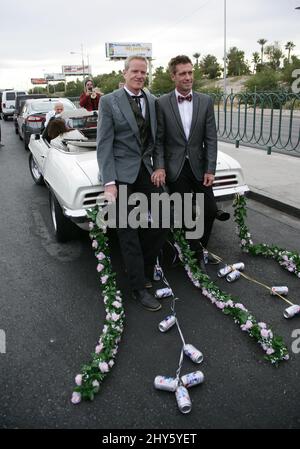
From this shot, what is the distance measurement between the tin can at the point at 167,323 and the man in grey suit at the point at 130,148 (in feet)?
0.95

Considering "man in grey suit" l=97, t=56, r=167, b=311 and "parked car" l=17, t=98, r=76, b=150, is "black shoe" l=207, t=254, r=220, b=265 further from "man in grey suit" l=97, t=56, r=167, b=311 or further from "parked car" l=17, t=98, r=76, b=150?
"parked car" l=17, t=98, r=76, b=150

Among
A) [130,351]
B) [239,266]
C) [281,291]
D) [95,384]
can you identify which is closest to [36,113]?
[239,266]

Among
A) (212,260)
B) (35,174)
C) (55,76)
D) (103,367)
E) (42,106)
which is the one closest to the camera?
(103,367)

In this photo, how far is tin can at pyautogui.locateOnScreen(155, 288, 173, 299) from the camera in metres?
3.67

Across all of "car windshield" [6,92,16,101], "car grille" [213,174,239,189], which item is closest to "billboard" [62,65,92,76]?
"car windshield" [6,92,16,101]

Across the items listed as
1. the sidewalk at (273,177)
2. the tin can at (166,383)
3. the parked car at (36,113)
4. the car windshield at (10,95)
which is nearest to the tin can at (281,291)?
the tin can at (166,383)

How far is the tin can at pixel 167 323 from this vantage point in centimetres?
318

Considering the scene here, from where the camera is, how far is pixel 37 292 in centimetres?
386

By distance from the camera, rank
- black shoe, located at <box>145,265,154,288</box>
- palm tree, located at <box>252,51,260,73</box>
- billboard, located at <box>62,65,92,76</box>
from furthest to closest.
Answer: billboard, located at <box>62,65,92,76</box> < palm tree, located at <box>252,51,260,73</box> < black shoe, located at <box>145,265,154,288</box>

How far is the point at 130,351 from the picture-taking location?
118 inches

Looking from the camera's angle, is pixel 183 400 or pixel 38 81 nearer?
pixel 183 400

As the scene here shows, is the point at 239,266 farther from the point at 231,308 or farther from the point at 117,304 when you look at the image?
the point at 117,304

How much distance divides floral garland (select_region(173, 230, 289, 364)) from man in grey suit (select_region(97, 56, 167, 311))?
0.50m

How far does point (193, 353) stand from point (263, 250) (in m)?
2.00
